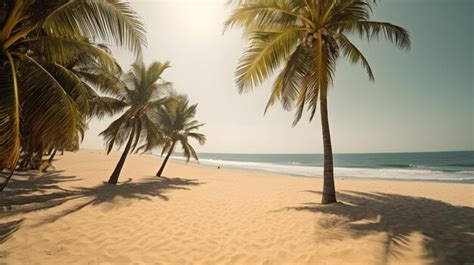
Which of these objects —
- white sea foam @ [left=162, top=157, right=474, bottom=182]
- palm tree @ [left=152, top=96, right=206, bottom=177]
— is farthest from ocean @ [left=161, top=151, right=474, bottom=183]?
palm tree @ [left=152, top=96, right=206, bottom=177]

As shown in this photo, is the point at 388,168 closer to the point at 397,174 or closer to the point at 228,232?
the point at 397,174

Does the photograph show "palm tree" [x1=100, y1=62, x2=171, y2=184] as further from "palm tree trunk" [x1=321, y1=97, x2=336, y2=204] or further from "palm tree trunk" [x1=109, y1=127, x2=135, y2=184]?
"palm tree trunk" [x1=321, y1=97, x2=336, y2=204]

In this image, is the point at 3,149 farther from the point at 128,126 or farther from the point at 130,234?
the point at 128,126

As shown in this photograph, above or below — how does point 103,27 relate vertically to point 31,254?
above

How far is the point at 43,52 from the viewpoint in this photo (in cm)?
600

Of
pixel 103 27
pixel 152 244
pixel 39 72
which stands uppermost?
pixel 103 27

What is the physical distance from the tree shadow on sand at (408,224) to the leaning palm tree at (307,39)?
1.30 m

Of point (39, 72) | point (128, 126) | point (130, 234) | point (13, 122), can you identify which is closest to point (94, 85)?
point (128, 126)

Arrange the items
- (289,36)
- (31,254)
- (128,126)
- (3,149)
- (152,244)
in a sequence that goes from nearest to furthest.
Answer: (31,254)
(3,149)
(152,244)
(289,36)
(128,126)

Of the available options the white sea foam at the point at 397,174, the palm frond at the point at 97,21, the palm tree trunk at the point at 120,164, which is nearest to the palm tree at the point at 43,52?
the palm frond at the point at 97,21

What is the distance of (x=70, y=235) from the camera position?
527 cm

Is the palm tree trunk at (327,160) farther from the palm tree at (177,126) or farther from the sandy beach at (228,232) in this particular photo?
the palm tree at (177,126)

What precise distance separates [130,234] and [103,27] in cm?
450

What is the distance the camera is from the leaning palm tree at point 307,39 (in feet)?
26.5
